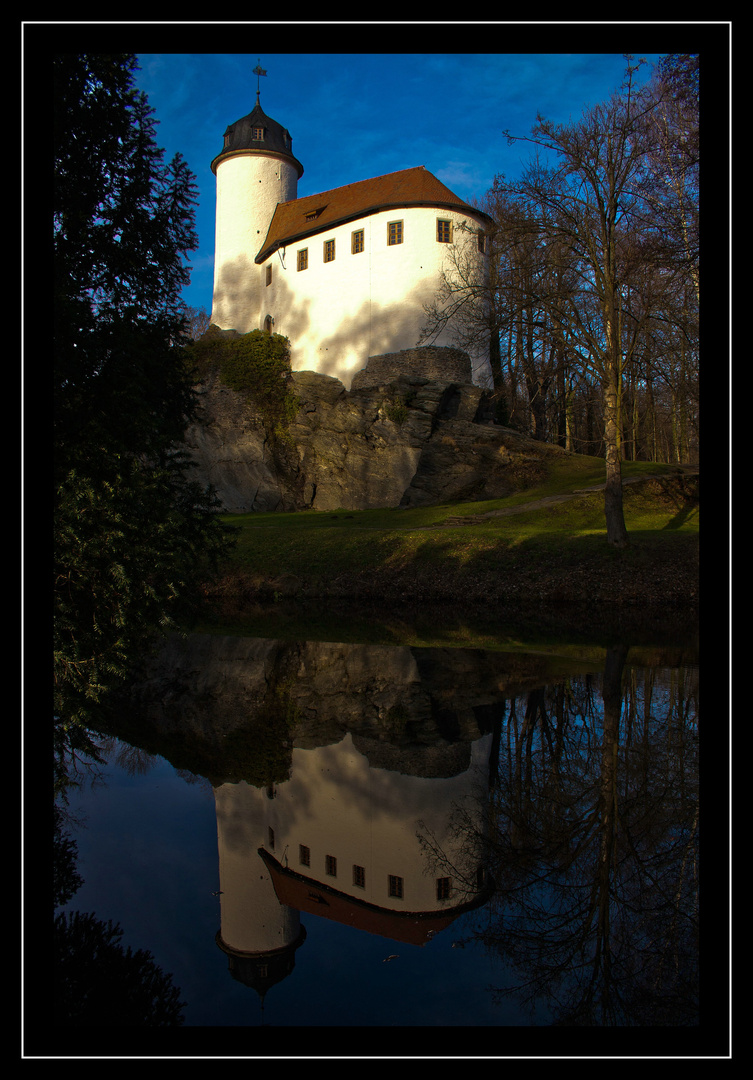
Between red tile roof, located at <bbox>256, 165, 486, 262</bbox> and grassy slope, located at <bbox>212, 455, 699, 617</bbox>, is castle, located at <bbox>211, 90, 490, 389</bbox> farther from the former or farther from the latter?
grassy slope, located at <bbox>212, 455, 699, 617</bbox>

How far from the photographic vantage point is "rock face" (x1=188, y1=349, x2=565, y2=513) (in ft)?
102

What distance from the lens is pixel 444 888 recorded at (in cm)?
355

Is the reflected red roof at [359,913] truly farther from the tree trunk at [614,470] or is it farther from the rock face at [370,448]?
the rock face at [370,448]

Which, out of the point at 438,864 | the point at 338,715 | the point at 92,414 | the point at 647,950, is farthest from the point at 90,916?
the point at 92,414

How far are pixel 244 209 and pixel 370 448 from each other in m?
20.3

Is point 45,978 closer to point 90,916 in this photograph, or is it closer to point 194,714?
point 90,916

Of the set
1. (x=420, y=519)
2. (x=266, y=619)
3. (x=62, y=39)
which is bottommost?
(x=266, y=619)

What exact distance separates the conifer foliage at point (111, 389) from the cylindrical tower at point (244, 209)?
34617 mm

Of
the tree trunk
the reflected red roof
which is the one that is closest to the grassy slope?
the tree trunk

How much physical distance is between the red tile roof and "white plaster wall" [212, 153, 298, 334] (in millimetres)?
904

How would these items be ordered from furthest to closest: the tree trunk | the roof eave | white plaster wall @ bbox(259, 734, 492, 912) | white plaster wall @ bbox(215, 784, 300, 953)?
the roof eave
the tree trunk
white plaster wall @ bbox(259, 734, 492, 912)
white plaster wall @ bbox(215, 784, 300, 953)

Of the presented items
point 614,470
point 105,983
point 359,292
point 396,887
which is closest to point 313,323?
point 359,292

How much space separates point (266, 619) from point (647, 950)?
13.8 metres

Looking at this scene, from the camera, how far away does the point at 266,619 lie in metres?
16.2
